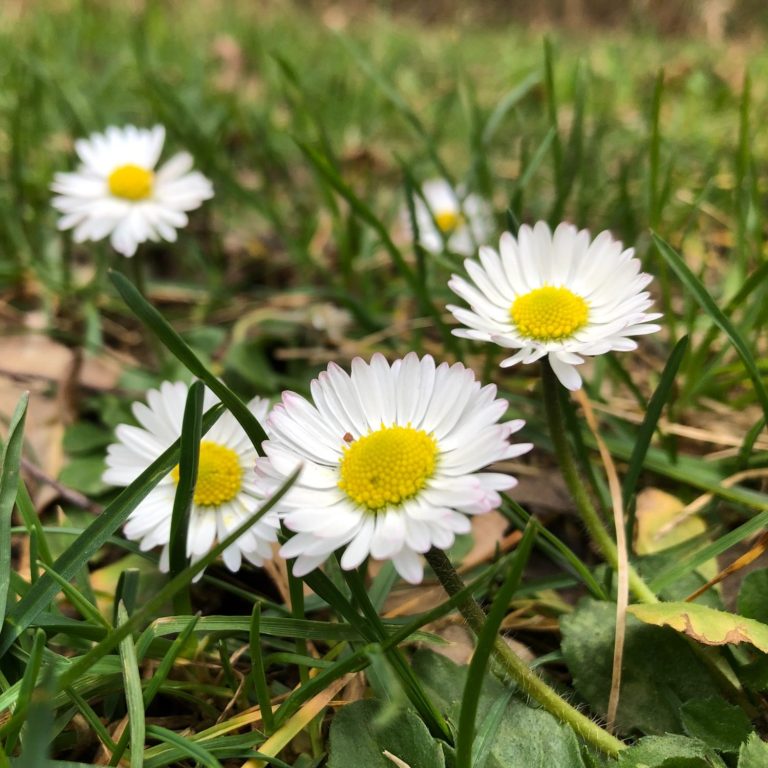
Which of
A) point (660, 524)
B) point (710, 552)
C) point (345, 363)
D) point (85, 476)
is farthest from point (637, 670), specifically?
point (85, 476)

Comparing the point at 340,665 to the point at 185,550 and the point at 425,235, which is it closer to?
the point at 185,550

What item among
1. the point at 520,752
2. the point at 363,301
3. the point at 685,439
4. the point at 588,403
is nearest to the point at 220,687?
the point at 520,752

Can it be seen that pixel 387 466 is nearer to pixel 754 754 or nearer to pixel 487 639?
pixel 487 639

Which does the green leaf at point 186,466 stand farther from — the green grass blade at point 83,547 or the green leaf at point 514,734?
the green leaf at point 514,734

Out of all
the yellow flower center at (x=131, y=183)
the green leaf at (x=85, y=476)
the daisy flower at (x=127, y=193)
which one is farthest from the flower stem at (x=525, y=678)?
the yellow flower center at (x=131, y=183)

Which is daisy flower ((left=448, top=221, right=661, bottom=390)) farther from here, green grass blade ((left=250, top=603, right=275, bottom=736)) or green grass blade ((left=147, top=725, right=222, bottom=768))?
green grass blade ((left=147, top=725, right=222, bottom=768))

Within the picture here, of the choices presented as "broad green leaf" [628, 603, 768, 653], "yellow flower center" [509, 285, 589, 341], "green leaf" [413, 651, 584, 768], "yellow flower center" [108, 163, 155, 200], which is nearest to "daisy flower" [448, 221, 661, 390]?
"yellow flower center" [509, 285, 589, 341]
